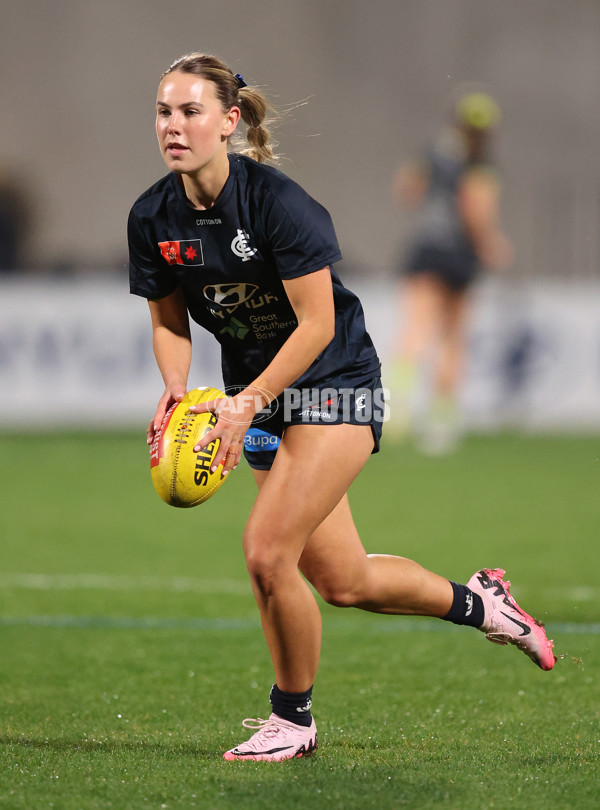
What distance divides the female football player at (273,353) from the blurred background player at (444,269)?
9.76m

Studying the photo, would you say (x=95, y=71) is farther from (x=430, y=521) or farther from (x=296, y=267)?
(x=296, y=267)

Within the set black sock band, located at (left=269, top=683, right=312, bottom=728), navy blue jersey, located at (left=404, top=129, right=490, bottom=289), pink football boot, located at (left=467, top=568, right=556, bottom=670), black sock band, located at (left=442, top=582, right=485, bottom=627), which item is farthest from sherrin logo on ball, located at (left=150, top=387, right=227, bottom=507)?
navy blue jersey, located at (left=404, top=129, right=490, bottom=289)

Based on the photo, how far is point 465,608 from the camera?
Result: 12.8 feet

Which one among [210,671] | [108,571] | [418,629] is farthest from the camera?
[108,571]

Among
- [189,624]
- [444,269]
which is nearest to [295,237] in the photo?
[189,624]

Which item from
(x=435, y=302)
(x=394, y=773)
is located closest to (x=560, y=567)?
(x=394, y=773)

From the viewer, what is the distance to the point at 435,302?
14758 millimetres

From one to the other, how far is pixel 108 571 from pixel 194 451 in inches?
141

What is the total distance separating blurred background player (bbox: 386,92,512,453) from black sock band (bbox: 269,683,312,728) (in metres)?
9.92

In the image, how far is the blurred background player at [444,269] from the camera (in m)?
14.1

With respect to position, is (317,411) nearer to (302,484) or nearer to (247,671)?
(302,484)

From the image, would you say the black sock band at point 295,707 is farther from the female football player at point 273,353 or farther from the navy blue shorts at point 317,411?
the navy blue shorts at point 317,411

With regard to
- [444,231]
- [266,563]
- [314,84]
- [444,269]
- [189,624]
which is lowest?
[189,624]

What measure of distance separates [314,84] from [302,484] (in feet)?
63.9
